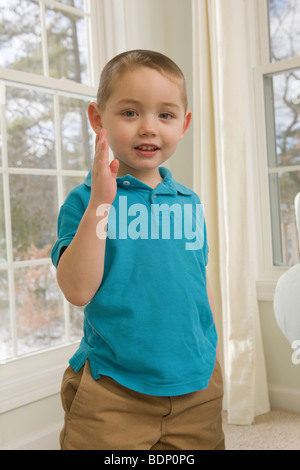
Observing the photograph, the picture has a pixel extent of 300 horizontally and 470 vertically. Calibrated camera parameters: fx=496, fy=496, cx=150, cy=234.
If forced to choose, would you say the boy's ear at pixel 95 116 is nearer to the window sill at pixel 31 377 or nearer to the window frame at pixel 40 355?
the window frame at pixel 40 355

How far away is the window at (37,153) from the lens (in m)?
2.03

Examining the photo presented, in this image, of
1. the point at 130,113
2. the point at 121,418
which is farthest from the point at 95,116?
the point at 121,418

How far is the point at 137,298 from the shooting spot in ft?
3.09

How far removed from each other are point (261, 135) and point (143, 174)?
5.56 ft

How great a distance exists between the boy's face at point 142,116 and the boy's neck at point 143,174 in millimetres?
44

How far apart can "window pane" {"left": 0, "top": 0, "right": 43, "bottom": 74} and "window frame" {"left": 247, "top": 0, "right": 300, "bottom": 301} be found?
1090 mm

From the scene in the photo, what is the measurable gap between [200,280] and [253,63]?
74.2 inches

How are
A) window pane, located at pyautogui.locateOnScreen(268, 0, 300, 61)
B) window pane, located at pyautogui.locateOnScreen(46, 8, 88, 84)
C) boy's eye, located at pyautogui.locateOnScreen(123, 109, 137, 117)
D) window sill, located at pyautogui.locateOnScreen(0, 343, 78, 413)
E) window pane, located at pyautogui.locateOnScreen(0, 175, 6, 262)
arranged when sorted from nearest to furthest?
boy's eye, located at pyautogui.locateOnScreen(123, 109, 137, 117)
window sill, located at pyautogui.locateOnScreen(0, 343, 78, 413)
window pane, located at pyautogui.locateOnScreen(0, 175, 6, 262)
window pane, located at pyautogui.locateOnScreen(46, 8, 88, 84)
window pane, located at pyautogui.locateOnScreen(268, 0, 300, 61)

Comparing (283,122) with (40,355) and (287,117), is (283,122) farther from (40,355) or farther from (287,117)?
(40,355)

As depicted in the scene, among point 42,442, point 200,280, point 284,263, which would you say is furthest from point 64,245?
point 284,263

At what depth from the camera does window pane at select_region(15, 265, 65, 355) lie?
210 centimetres

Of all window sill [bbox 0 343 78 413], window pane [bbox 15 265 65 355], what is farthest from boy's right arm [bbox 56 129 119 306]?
window pane [bbox 15 265 65 355]

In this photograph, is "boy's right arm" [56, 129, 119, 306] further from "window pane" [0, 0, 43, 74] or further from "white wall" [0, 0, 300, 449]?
"window pane" [0, 0, 43, 74]

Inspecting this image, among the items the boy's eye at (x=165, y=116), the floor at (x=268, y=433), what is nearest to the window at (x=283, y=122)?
the floor at (x=268, y=433)
